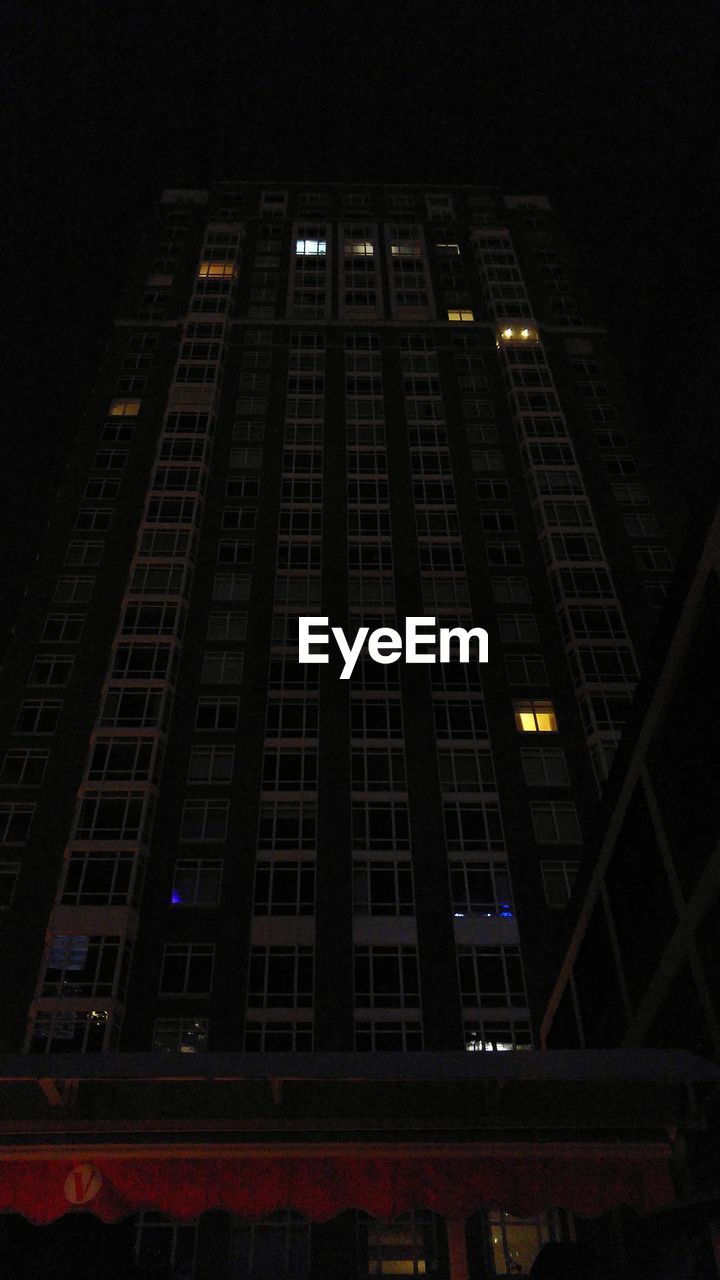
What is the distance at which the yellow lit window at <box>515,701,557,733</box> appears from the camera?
1687 inches

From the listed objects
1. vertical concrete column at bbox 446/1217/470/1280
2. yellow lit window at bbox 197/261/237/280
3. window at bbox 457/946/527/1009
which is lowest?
vertical concrete column at bbox 446/1217/470/1280

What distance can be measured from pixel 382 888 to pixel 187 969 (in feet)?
27.6

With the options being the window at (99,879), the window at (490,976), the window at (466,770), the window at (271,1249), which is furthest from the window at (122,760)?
the window at (271,1249)

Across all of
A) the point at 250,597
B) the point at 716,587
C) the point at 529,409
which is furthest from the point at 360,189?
the point at 716,587

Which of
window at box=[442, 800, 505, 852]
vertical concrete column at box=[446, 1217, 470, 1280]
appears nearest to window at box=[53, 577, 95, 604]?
window at box=[442, 800, 505, 852]

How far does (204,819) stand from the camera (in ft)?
130

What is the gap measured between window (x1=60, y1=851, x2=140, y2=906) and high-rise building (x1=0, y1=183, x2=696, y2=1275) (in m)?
0.11

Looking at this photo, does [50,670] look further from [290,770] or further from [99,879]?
[290,770]

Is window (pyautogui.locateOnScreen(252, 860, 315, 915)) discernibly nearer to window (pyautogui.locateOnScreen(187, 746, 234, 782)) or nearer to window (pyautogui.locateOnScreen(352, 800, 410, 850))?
window (pyautogui.locateOnScreen(352, 800, 410, 850))

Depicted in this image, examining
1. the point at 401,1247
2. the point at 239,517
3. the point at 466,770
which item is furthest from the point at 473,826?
the point at 239,517

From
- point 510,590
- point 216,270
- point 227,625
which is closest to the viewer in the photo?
point 227,625

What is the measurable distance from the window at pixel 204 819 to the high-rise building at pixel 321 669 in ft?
0.50

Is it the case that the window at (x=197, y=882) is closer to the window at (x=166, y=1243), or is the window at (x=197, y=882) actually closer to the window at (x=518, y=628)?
the window at (x=166, y=1243)

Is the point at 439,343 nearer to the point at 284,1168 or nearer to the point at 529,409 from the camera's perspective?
the point at 529,409
